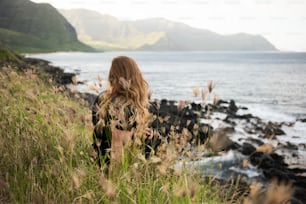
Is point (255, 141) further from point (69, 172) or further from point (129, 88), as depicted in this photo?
point (69, 172)

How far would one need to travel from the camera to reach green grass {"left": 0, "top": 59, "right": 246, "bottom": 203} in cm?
270

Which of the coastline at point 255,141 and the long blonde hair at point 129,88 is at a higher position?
the long blonde hair at point 129,88

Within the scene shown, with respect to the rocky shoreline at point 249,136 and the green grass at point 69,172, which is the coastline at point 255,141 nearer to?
the rocky shoreline at point 249,136

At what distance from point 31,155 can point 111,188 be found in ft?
8.78

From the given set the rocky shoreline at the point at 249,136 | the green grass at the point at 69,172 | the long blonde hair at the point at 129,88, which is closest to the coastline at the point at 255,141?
the rocky shoreline at the point at 249,136

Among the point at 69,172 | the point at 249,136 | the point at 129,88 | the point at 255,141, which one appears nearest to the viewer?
the point at 69,172

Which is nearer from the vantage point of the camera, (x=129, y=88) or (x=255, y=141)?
(x=129, y=88)

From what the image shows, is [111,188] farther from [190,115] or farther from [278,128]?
[190,115]

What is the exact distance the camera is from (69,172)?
3.19 meters

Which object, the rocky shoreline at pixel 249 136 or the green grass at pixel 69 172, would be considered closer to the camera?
the green grass at pixel 69 172

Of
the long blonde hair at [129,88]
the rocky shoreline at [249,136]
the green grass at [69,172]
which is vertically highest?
the long blonde hair at [129,88]

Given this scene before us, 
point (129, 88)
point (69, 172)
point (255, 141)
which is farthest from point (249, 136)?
point (69, 172)

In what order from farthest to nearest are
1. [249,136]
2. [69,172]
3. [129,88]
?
[249,136]
[129,88]
[69,172]

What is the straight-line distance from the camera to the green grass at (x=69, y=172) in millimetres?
2697
